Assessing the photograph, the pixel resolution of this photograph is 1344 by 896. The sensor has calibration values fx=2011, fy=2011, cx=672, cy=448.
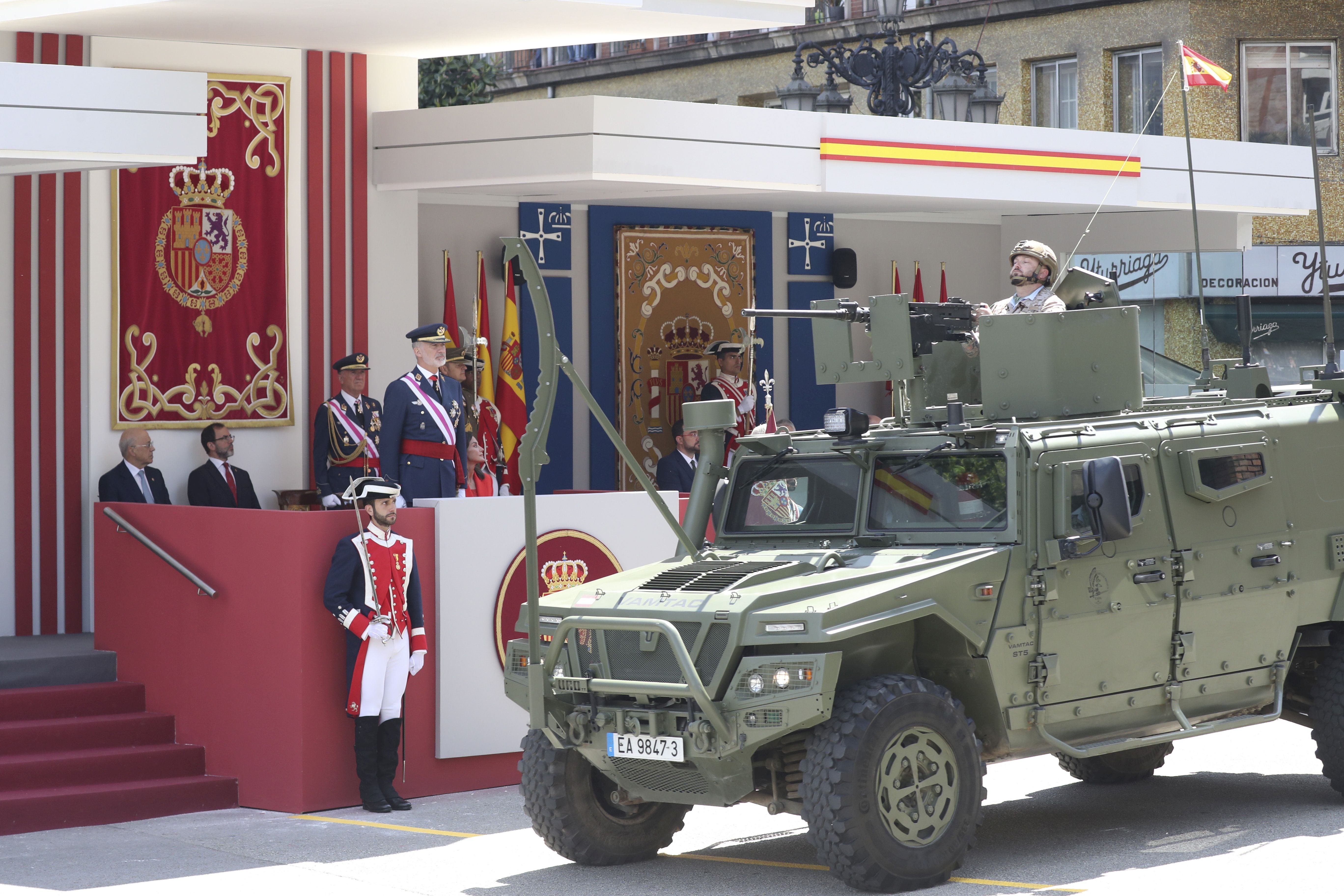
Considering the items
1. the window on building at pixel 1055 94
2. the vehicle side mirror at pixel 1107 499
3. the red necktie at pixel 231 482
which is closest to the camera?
the vehicle side mirror at pixel 1107 499

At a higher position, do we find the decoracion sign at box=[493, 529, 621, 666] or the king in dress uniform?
the king in dress uniform

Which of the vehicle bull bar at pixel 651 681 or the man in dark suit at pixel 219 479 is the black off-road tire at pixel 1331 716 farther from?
the man in dark suit at pixel 219 479

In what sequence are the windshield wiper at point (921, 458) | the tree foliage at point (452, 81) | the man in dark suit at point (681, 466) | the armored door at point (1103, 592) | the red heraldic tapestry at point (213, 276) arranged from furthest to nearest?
the tree foliage at point (452, 81) → the man in dark suit at point (681, 466) → the red heraldic tapestry at point (213, 276) → the windshield wiper at point (921, 458) → the armored door at point (1103, 592)

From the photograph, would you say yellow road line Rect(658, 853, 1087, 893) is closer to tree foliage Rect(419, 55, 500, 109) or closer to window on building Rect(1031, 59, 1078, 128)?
tree foliage Rect(419, 55, 500, 109)

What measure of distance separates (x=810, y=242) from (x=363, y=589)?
757cm

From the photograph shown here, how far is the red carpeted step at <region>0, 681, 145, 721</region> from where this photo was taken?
1162 cm

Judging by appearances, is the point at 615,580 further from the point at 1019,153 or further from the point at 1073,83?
the point at 1073,83

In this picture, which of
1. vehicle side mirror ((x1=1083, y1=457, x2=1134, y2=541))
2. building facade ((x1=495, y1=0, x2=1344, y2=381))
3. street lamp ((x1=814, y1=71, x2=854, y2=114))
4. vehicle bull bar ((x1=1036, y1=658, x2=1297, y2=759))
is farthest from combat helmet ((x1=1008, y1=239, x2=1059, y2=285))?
building facade ((x1=495, y1=0, x2=1344, y2=381))

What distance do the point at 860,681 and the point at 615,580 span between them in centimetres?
151

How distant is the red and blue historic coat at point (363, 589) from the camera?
11.1m

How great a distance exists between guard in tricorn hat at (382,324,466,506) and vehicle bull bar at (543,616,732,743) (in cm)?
356

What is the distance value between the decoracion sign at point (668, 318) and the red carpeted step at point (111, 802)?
548 centimetres

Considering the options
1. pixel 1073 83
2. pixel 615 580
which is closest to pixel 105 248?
pixel 615 580

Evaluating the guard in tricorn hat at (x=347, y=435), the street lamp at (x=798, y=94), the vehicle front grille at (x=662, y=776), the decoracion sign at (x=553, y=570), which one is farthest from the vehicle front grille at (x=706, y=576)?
the street lamp at (x=798, y=94)
